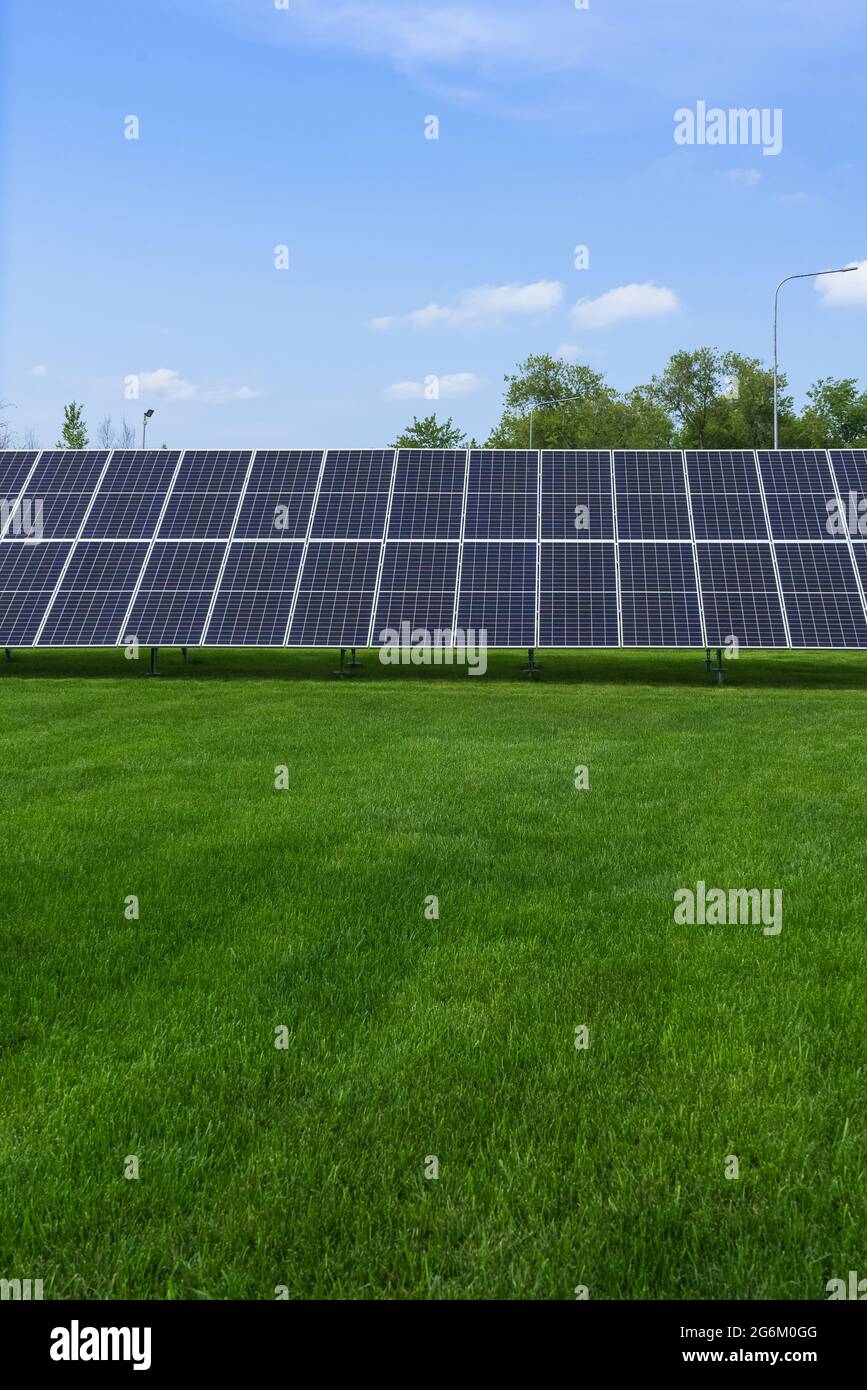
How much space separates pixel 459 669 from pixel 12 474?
39.8ft

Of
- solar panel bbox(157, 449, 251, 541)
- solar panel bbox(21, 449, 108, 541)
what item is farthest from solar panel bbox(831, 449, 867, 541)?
solar panel bbox(21, 449, 108, 541)

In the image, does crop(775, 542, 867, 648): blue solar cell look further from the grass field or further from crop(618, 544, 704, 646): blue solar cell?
the grass field

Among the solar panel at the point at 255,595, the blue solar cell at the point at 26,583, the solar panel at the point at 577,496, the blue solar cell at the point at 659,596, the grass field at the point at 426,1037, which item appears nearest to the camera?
the grass field at the point at 426,1037

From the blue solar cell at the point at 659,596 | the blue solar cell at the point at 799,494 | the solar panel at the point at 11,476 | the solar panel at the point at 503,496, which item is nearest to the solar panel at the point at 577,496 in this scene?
the solar panel at the point at 503,496

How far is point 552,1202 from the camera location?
13.9 ft

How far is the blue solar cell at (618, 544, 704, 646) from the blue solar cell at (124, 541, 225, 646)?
865 centimetres

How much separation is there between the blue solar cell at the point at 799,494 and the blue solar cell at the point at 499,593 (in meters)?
5.58

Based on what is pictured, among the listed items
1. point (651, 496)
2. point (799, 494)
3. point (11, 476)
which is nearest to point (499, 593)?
point (651, 496)

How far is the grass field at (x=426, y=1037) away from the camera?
4.02 metres

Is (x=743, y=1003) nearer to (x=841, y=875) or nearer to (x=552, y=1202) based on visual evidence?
(x=552, y=1202)

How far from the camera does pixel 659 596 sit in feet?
75.7

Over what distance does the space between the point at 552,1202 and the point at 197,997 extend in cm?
256
